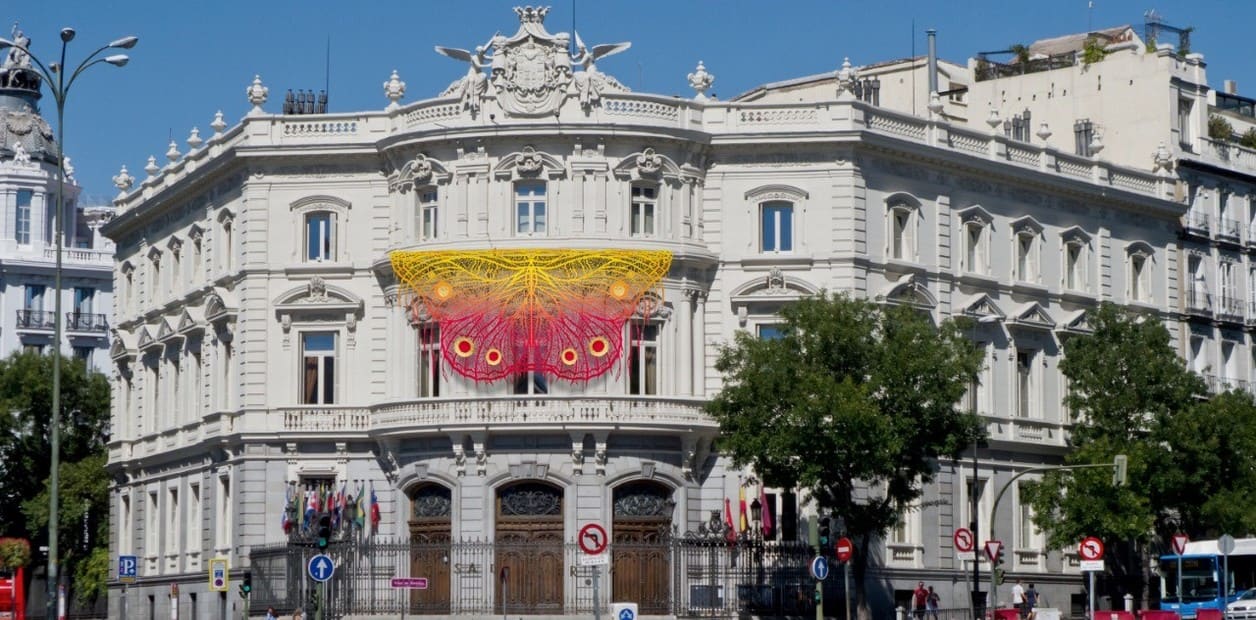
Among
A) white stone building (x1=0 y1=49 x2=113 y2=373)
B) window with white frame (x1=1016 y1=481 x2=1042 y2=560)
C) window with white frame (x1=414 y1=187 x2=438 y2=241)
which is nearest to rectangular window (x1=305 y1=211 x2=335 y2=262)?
window with white frame (x1=414 y1=187 x2=438 y2=241)

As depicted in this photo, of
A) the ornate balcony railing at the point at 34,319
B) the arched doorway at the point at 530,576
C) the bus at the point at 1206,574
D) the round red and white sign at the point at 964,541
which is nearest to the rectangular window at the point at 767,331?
the arched doorway at the point at 530,576

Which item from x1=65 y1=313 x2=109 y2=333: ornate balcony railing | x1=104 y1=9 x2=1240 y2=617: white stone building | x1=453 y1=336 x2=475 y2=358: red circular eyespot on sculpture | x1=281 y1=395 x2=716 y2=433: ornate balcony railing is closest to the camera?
x1=281 y1=395 x2=716 y2=433: ornate balcony railing

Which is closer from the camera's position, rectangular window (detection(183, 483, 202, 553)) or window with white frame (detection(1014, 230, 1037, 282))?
window with white frame (detection(1014, 230, 1037, 282))

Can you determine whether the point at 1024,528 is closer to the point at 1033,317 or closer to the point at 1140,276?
the point at 1033,317

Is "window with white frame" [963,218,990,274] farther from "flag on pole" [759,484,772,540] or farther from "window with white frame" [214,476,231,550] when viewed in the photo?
"window with white frame" [214,476,231,550]

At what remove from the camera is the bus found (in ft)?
254

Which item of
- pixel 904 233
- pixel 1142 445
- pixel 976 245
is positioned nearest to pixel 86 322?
pixel 976 245

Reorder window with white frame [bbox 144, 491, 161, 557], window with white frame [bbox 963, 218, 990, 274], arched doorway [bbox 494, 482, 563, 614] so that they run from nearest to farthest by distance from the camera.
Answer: arched doorway [bbox 494, 482, 563, 614] < window with white frame [bbox 963, 218, 990, 274] < window with white frame [bbox 144, 491, 161, 557]

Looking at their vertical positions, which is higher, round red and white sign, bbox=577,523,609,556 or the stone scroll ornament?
the stone scroll ornament

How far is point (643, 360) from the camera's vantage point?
7525 cm

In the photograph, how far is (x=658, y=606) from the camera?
2837 inches

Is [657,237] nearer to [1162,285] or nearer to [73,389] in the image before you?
[1162,285]

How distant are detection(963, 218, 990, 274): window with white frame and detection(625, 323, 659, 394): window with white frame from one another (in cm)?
1178

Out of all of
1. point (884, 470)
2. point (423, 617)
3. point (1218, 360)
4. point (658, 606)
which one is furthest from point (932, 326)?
point (1218, 360)
